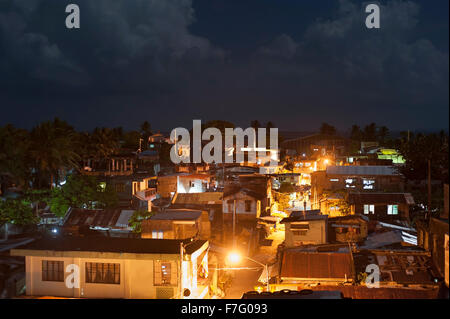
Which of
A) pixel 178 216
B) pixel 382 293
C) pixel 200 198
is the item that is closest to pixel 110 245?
pixel 178 216

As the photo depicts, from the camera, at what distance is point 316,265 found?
31.2 feet

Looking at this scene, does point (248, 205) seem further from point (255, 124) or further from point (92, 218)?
point (255, 124)

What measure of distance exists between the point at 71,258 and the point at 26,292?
4.06ft

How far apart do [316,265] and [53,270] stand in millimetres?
6376

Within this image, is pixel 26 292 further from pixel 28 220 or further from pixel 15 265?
pixel 28 220

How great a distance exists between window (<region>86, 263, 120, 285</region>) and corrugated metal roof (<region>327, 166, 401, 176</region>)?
16.1 metres

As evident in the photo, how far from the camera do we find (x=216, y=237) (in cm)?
1534

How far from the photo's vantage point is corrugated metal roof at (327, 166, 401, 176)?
65.2 ft

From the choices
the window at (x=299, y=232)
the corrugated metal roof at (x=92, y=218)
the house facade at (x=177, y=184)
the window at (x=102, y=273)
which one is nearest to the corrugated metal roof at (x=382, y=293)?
the window at (x=102, y=273)

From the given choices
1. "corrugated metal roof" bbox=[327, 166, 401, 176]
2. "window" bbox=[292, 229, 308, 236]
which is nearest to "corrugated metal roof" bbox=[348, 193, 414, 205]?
"window" bbox=[292, 229, 308, 236]

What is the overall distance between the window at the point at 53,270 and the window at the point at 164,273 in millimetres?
1985

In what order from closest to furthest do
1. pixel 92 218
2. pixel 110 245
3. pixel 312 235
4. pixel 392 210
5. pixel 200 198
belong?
1. pixel 110 245
2. pixel 312 235
3. pixel 92 218
4. pixel 392 210
5. pixel 200 198

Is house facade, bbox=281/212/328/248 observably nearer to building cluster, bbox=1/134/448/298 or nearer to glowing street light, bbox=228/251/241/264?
building cluster, bbox=1/134/448/298
